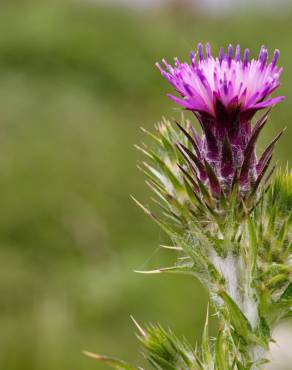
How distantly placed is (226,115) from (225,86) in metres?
0.11

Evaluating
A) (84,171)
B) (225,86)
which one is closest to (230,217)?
(225,86)

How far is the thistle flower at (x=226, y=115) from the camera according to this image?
7.25 ft

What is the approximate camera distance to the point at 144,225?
9195 mm

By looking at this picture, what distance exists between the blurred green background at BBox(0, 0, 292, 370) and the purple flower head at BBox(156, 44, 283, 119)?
8.76ft

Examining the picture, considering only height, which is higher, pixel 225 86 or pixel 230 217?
pixel 225 86

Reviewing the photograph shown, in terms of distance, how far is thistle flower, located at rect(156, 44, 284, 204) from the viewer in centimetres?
221

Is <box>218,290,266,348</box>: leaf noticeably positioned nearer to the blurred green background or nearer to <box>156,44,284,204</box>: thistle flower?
<box>156,44,284,204</box>: thistle flower

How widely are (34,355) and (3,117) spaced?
16.0 feet

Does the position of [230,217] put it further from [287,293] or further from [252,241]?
[287,293]

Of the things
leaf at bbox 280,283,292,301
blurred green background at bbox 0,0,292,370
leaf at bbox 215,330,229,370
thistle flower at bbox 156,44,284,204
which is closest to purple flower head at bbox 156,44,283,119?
thistle flower at bbox 156,44,284,204

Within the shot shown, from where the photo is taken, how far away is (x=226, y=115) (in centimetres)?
226

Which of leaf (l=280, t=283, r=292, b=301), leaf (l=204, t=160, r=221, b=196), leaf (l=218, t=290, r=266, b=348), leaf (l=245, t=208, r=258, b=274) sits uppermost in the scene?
leaf (l=204, t=160, r=221, b=196)

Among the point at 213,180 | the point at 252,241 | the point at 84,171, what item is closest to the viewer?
the point at 252,241

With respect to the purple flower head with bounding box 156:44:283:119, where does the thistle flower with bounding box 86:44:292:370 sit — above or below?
below
